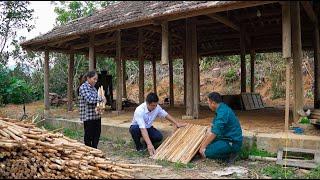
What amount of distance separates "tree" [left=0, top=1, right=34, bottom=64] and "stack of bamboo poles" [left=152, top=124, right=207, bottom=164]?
11.1 metres

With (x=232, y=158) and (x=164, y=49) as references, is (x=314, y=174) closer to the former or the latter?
(x=232, y=158)

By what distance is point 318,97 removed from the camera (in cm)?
1106

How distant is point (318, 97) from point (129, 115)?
5.47 meters

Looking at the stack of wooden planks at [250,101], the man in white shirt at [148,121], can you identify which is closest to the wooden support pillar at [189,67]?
the man in white shirt at [148,121]

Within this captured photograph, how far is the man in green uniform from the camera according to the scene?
21.1 feet

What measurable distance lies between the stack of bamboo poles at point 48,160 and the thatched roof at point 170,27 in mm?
3412

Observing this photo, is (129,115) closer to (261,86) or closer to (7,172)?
(7,172)

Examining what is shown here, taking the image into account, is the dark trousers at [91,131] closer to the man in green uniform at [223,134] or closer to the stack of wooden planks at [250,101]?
the man in green uniform at [223,134]

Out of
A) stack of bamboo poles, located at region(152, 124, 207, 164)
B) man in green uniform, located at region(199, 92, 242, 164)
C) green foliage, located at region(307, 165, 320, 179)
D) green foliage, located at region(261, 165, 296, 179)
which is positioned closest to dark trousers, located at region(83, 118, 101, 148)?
stack of bamboo poles, located at region(152, 124, 207, 164)

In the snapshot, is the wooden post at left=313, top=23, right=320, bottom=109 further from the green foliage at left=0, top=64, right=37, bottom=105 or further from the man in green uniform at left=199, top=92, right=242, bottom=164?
the green foliage at left=0, top=64, right=37, bottom=105

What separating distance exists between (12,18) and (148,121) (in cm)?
1129

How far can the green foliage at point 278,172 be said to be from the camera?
5.79 meters

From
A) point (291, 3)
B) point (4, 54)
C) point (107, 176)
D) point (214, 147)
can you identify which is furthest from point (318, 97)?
point (4, 54)

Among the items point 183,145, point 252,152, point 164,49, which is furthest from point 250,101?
point 183,145
